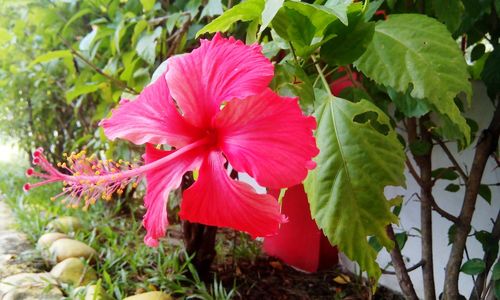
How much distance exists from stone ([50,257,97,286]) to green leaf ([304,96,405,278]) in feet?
4.40

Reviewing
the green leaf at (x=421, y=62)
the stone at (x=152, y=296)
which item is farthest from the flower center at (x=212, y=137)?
the stone at (x=152, y=296)

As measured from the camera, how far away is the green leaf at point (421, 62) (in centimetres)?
49

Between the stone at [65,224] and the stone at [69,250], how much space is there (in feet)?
0.86

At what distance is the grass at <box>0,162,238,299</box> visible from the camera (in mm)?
1471

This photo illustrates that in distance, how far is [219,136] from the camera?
39cm

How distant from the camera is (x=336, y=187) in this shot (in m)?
0.44

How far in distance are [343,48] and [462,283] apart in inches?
41.7

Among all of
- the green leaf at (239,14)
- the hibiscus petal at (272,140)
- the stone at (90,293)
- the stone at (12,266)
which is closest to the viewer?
the hibiscus petal at (272,140)

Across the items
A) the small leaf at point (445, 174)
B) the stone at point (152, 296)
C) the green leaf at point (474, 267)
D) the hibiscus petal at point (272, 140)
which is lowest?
the stone at point (152, 296)

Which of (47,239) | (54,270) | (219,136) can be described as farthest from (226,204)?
(47,239)

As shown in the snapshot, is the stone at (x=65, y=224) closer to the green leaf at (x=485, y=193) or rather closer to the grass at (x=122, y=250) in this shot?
the grass at (x=122, y=250)

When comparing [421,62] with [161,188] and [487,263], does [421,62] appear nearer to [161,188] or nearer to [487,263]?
[161,188]

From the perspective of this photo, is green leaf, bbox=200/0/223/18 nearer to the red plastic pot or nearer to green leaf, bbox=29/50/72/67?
green leaf, bbox=29/50/72/67

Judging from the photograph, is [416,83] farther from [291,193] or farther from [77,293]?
[77,293]
